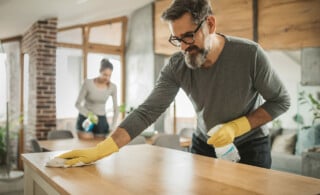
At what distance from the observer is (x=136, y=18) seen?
7316 mm

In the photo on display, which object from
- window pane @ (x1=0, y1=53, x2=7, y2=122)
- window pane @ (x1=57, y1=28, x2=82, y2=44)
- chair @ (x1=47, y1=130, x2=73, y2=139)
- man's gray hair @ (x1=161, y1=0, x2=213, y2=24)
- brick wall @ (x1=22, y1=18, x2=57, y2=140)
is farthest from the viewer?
window pane @ (x1=57, y1=28, x2=82, y2=44)

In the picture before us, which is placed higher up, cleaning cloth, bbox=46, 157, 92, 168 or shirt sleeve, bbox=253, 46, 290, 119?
shirt sleeve, bbox=253, 46, 290, 119

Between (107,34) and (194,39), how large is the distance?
6045 mm

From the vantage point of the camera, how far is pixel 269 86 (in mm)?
1632

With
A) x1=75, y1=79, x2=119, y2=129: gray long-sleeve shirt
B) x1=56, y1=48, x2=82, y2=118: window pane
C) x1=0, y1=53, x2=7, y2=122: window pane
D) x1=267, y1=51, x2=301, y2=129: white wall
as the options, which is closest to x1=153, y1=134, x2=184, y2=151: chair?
x1=75, y1=79, x2=119, y2=129: gray long-sleeve shirt

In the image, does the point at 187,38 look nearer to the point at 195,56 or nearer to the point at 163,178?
the point at 195,56

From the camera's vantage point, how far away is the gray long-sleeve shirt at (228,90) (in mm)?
1653

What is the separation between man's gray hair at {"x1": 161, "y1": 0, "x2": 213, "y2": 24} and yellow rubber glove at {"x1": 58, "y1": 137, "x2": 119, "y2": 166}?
64cm

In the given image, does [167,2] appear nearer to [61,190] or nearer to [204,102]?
[204,102]

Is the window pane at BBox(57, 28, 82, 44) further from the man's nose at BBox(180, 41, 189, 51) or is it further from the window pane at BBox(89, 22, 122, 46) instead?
the man's nose at BBox(180, 41, 189, 51)

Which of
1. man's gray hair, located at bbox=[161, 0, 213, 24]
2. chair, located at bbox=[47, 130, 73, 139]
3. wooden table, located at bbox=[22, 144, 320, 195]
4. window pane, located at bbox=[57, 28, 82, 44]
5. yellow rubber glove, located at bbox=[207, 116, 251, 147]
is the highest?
Result: window pane, located at bbox=[57, 28, 82, 44]

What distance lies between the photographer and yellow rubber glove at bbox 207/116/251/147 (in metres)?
1.52

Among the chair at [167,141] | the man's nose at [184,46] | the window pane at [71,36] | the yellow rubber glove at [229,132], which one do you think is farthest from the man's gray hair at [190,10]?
the window pane at [71,36]

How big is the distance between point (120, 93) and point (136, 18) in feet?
5.49
